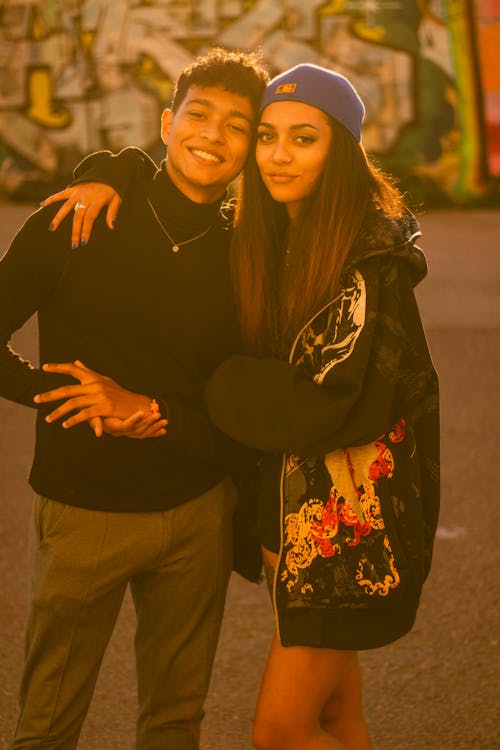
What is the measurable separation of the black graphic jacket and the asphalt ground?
0.67 meters

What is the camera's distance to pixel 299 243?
2893 mm

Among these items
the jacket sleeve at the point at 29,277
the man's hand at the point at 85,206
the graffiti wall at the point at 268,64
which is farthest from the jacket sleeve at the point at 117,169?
the graffiti wall at the point at 268,64

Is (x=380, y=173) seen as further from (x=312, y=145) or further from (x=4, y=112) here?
(x=4, y=112)

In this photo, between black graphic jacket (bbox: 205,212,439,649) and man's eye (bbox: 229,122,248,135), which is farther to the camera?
man's eye (bbox: 229,122,248,135)

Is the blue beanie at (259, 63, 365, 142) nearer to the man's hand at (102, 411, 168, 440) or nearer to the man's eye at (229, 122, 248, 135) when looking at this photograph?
the man's eye at (229, 122, 248, 135)

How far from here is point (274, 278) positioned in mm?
2965

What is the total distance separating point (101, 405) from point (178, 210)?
549mm

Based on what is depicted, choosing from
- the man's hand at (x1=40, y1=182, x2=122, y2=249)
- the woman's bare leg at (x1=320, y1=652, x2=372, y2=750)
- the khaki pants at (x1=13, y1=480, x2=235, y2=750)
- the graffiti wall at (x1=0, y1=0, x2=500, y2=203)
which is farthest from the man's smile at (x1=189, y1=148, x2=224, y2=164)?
the graffiti wall at (x1=0, y1=0, x2=500, y2=203)

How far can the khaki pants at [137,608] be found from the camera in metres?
2.91

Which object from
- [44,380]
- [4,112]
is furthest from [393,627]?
[4,112]

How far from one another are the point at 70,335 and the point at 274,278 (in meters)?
0.51

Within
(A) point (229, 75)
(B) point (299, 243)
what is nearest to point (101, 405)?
(B) point (299, 243)

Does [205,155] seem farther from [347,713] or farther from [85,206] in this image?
[347,713]

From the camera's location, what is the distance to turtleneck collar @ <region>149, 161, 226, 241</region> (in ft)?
9.78
